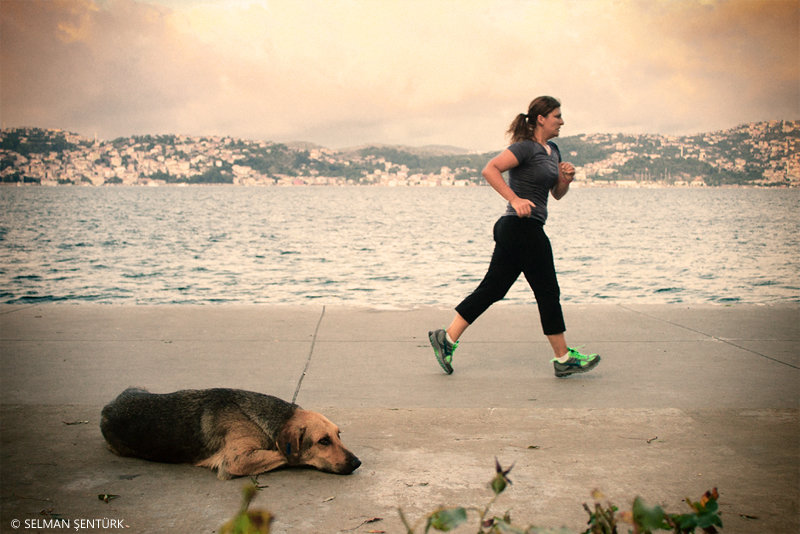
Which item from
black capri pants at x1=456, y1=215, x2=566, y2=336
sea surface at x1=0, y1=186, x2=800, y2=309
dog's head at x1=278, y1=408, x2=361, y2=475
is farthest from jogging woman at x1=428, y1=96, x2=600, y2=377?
sea surface at x1=0, y1=186, x2=800, y2=309

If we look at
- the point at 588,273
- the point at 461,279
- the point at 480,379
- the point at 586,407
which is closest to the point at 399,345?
the point at 480,379

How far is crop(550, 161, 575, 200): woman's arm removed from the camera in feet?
18.0

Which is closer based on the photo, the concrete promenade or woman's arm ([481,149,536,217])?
the concrete promenade

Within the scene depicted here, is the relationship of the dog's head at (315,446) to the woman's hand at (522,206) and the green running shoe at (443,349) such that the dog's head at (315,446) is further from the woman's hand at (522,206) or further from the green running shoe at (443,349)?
the woman's hand at (522,206)

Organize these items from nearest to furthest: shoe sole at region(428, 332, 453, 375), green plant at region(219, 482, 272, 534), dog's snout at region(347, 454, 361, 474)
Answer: green plant at region(219, 482, 272, 534) → dog's snout at region(347, 454, 361, 474) → shoe sole at region(428, 332, 453, 375)

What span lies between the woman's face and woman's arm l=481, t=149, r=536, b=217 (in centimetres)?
35

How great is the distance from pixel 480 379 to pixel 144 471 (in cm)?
273

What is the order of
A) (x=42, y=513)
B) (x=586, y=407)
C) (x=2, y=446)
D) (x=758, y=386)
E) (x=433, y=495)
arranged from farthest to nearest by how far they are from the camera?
1. (x=758, y=386)
2. (x=586, y=407)
3. (x=2, y=446)
4. (x=433, y=495)
5. (x=42, y=513)

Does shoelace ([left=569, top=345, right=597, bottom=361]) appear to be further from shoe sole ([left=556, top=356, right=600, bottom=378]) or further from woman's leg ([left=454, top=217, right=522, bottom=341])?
woman's leg ([left=454, top=217, right=522, bottom=341])

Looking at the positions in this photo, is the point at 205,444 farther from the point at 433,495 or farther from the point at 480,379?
the point at 480,379

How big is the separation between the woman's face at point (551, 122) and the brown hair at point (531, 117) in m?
0.03

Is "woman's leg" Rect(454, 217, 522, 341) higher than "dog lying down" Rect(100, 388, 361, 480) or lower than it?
higher

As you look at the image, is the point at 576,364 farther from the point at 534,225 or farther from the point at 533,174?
the point at 533,174

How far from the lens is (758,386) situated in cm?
523
